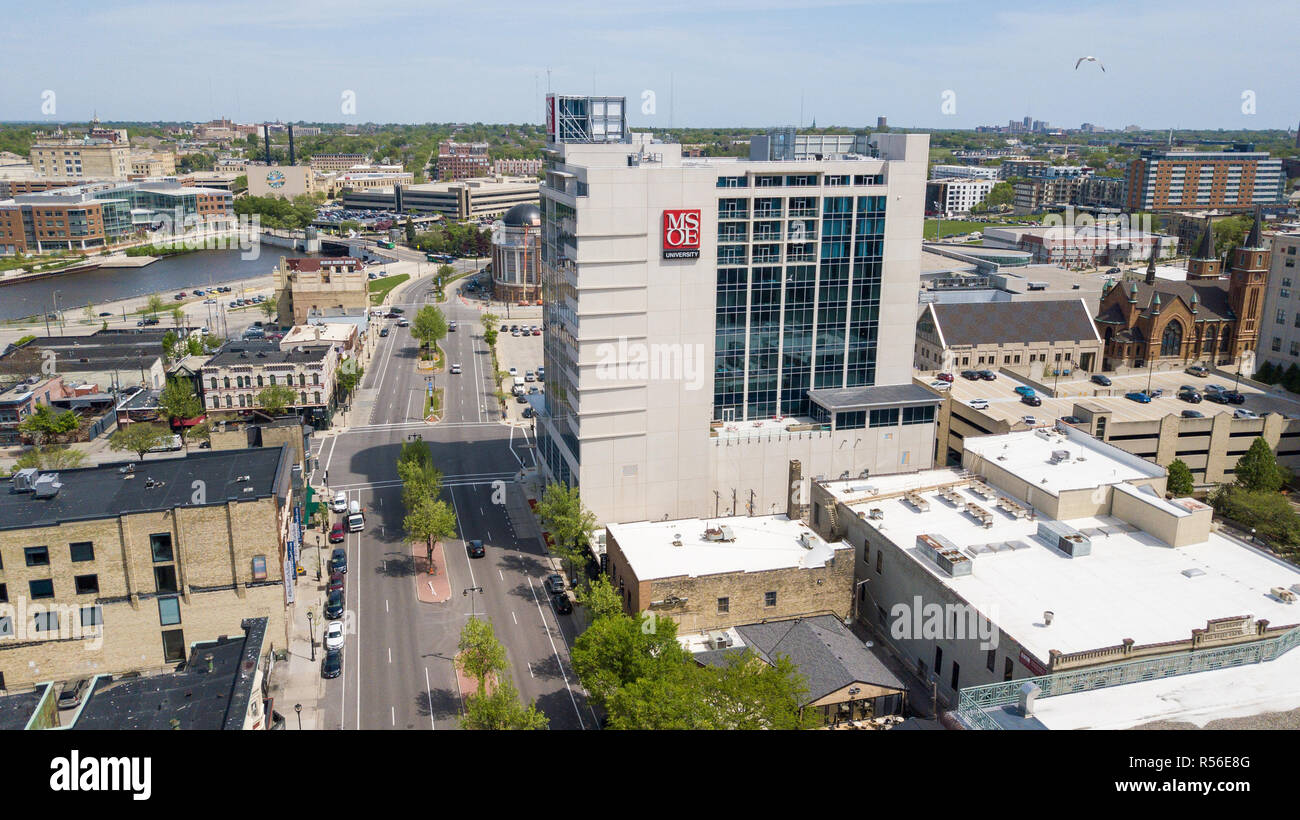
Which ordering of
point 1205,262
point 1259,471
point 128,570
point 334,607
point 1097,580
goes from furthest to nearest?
point 1205,262
point 1259,471
point 334,607
point 128,570
point 1097,580

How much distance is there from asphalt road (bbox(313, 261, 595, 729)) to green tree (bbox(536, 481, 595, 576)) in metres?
2.67

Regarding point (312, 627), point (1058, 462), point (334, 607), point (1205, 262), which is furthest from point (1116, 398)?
point (312, 627)

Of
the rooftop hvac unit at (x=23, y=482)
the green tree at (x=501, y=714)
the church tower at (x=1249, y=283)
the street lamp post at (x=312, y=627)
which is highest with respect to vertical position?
the church tower at (x=1249, y=283)

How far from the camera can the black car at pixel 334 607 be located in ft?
165

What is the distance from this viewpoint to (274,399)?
80.2 metres

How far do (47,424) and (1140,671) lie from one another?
267 feet

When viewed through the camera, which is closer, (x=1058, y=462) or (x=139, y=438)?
(x=1058, y=462)

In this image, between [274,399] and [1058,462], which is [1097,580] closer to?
[1058,462]

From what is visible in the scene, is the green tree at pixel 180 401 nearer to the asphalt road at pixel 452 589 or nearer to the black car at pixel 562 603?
the asphalt road at pixel 452 589

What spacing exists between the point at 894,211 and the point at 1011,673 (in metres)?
33.8

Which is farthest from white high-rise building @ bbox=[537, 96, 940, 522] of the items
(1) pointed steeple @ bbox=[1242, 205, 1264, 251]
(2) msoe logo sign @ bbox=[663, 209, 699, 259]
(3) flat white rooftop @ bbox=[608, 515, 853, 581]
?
(1) pointed steeple @ bbox=[1242, 205, 1264, 251]

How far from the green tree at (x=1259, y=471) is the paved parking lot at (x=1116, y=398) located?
658 cm

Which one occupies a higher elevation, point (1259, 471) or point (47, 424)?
point (1259, 471)

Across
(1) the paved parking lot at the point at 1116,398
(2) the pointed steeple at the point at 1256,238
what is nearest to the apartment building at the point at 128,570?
(1) the paved parking lot at the point at 1116,398
